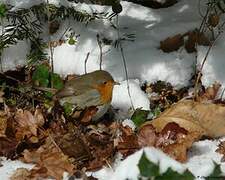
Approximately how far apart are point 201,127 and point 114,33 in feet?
4.27

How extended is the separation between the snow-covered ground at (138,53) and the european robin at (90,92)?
8.9 inches

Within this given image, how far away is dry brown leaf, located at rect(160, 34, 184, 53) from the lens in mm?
3812

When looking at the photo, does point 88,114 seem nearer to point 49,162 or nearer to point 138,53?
point 49,162

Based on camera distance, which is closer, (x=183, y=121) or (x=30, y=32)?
(x=183, y=121)

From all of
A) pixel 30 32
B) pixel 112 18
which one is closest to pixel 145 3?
pixel 112 18

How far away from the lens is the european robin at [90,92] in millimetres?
3357

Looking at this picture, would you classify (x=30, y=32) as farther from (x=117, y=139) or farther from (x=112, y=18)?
(x=117, y=139)

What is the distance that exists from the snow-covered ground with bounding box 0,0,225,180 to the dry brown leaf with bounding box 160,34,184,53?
1.2 inches

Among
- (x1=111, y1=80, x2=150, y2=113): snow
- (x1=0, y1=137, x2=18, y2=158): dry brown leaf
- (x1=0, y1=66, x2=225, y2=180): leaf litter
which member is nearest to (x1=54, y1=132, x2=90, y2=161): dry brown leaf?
(x1=0, y1=66, x2=225, y2=180): leaf litter

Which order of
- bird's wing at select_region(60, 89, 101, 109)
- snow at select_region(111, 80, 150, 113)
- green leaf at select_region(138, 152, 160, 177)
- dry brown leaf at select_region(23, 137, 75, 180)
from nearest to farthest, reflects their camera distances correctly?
1. green leaf at select_region(138, 152, 160, 177)
2. dry brown leaf at select_region(23, 137, 75, 180)
3. bird's wing at select_region(60, 89, 101, 109)
4. snow at select_region(111, 80, 150, 113)

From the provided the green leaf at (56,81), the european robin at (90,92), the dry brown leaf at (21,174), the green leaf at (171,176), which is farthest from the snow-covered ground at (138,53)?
the green leaf at (171,176)

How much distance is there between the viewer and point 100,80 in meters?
3.41

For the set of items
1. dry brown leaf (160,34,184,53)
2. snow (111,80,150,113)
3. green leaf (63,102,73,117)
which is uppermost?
dry brown leaf (160,34,184,53)

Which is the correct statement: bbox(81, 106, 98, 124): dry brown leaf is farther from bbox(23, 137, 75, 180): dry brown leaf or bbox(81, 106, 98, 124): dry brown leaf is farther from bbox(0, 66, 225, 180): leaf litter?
bbox(23, 137, 75, 180): dry brown leaf
